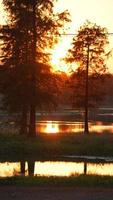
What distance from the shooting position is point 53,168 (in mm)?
25719

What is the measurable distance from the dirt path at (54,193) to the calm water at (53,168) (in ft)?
19.2

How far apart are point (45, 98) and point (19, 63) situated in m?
3.24

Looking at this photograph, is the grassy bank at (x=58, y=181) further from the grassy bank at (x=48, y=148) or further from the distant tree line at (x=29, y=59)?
the distant tree line at (x=29, y=59)

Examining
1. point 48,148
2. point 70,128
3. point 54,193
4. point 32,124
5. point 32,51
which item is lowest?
point 70,128

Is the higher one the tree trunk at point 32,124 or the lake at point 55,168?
the tree trunk at point 32,124

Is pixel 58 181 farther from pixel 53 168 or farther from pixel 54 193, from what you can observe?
pixel 53 168

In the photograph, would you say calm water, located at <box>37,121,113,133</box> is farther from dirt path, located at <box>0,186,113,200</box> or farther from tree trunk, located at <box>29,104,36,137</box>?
dirt path, located at <box>0,186,113,200</box>

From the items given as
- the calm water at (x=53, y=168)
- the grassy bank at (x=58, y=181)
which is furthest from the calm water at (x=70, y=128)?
the grassy bank at (x=58, y=181)

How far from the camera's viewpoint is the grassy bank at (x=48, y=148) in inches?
1256

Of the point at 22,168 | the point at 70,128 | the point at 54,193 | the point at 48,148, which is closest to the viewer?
the point at 54,193

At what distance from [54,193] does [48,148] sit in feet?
55.4

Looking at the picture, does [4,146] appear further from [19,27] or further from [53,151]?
[19,27]

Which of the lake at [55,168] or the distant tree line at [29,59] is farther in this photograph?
the distant tree line at [29,59]

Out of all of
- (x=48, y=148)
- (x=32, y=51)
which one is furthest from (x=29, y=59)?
(x=48, y=148)
